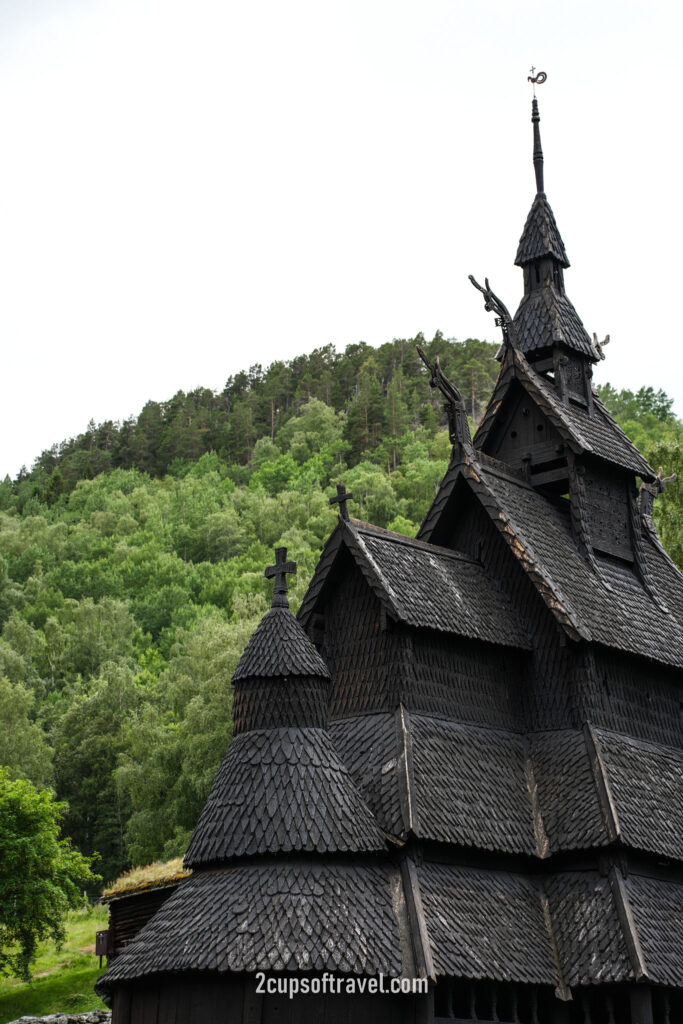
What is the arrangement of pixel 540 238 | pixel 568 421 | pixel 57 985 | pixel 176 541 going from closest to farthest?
1. pixel 568 421
2. pixel 540 238
3. pixel 57 985
4. pixel 176 541

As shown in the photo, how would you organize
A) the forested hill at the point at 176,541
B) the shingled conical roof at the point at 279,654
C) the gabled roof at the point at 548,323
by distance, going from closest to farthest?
1. the shingled conical roof at the point at 279,654
2. the gabled roof at the point at 548,323
3. the forested hill at the point at 176,541

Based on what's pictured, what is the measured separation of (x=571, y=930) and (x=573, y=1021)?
1353mm

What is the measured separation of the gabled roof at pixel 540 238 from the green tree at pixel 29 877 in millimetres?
20049

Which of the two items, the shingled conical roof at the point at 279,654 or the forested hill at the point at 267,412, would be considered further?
the forested hill at the point at 267,412

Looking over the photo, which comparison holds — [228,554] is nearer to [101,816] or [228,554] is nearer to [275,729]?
[101,816]

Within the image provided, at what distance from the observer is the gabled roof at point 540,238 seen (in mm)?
27359

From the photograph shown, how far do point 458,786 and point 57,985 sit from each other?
22.8 metres

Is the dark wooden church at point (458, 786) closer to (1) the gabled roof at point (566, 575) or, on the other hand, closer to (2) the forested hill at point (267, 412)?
(1) the gabled roof at point (566, 575)

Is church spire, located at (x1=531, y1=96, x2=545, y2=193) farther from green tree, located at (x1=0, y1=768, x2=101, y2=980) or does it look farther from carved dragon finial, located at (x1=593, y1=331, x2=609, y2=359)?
green tree, located at (x1=0, y1=768, x2=101, y2=980)

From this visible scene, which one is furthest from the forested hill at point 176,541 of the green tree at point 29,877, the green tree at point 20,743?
the green tree at point 29,877

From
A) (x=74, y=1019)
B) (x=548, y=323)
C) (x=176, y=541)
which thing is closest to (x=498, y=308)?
(x=548, y=323)

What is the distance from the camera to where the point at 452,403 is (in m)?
22.6

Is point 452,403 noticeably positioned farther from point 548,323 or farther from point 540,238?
point 540,238

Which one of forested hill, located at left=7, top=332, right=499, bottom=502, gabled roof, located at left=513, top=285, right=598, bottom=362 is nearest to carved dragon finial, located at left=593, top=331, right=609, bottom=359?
gabled roof, located at left=513, top=285, right=598, bottom=362
